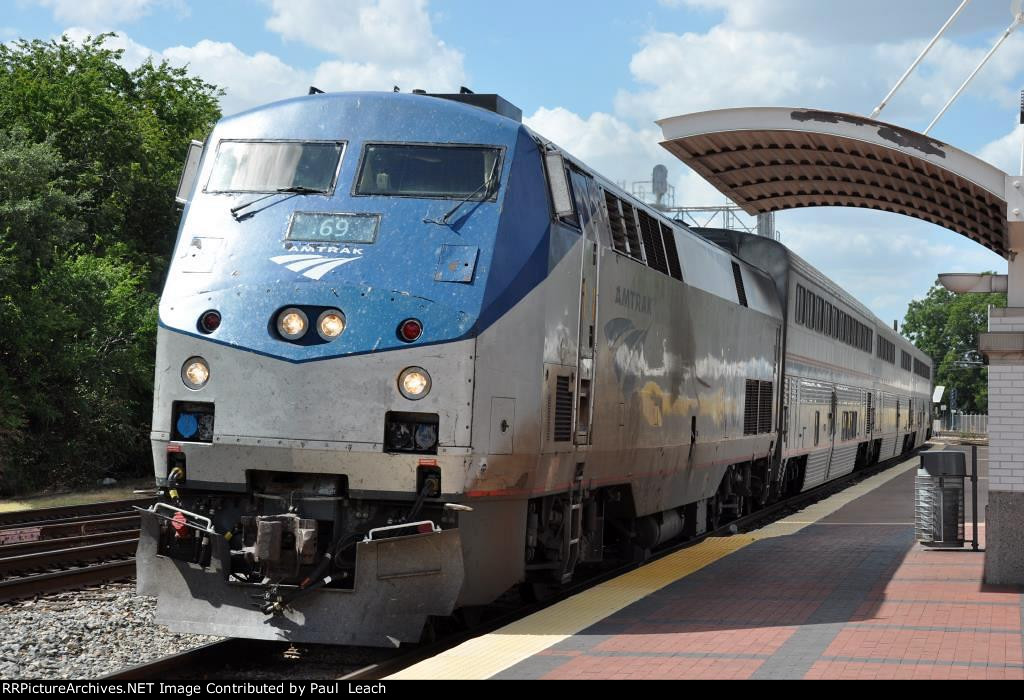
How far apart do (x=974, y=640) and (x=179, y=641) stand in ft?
18.9

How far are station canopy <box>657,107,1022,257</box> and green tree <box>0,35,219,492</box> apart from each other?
15.8 meters

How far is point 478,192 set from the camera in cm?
891

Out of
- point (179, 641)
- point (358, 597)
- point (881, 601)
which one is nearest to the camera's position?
point (358, 597)

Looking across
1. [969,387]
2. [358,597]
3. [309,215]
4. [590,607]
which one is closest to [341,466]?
[358,597]

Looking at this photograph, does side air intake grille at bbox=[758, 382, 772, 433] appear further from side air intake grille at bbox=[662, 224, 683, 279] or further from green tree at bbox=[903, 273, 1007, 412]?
green tree at bbox=[903, 273, 1007, 412]

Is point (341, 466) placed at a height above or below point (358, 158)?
below

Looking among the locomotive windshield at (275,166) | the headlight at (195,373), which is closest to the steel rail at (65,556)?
the headlight at (195,373)

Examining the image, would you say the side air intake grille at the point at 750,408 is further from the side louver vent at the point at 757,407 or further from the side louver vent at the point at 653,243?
Answer: the side louver vent at the point at 653,243

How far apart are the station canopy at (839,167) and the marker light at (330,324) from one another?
5285 millimetres

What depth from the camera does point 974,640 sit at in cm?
834

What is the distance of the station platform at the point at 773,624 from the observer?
Answer: 736 cm

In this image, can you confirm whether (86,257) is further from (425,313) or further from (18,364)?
(425,313)

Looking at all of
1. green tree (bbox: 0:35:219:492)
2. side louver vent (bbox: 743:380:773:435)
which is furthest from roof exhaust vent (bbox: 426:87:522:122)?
green tree (bbox: 0:35:219:492)

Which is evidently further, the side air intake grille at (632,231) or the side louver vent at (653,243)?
the side louver vent at (653,243)
